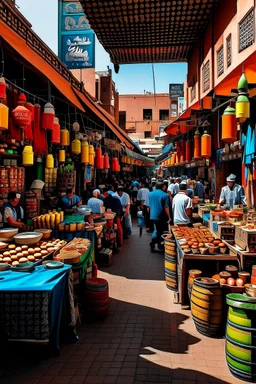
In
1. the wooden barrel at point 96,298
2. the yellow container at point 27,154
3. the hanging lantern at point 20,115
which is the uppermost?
the hanging lantern at point 20,115

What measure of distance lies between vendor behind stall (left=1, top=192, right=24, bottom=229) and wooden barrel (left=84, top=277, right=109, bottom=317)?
212 centimetres

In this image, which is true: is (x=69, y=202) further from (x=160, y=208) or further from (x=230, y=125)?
(x=230, y=125)

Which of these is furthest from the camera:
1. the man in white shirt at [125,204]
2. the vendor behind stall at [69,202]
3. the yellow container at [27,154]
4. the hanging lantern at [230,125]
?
the man in white shirt at [125,204]

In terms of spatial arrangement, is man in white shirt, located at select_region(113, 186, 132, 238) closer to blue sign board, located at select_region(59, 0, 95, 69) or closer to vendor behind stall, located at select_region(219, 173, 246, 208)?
vendor behind stall, located at select_region(219, 173, 246, 208)

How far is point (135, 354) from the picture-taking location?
3936mm

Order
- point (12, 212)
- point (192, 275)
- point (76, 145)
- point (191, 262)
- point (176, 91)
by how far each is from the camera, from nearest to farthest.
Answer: point (192, 275) < point (191, 262) < point (12, 212) < point (76, 145) < point (176, 91)

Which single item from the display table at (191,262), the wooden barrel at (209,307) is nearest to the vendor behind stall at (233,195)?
the display table at (191,262)

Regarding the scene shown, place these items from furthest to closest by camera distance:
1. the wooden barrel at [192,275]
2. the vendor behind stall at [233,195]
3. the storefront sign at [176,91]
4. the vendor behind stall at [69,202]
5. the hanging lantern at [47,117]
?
the storefront sign at [176,91] → the vendor behind stall at [69,202] → the vendor behind stall at [233,195] → the hanging lantern at [47,117] → the wooden barrel at [192,275]

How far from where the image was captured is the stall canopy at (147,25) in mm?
10195

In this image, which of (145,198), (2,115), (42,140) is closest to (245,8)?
(42,140)

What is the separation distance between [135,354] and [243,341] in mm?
1268

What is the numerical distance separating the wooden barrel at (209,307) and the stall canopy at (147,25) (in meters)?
8.72

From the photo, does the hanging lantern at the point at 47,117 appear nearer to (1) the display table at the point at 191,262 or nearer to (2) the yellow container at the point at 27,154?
(2) the yellow container at the point at 27,154

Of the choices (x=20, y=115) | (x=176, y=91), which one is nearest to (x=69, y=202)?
(x=20, y=115)
